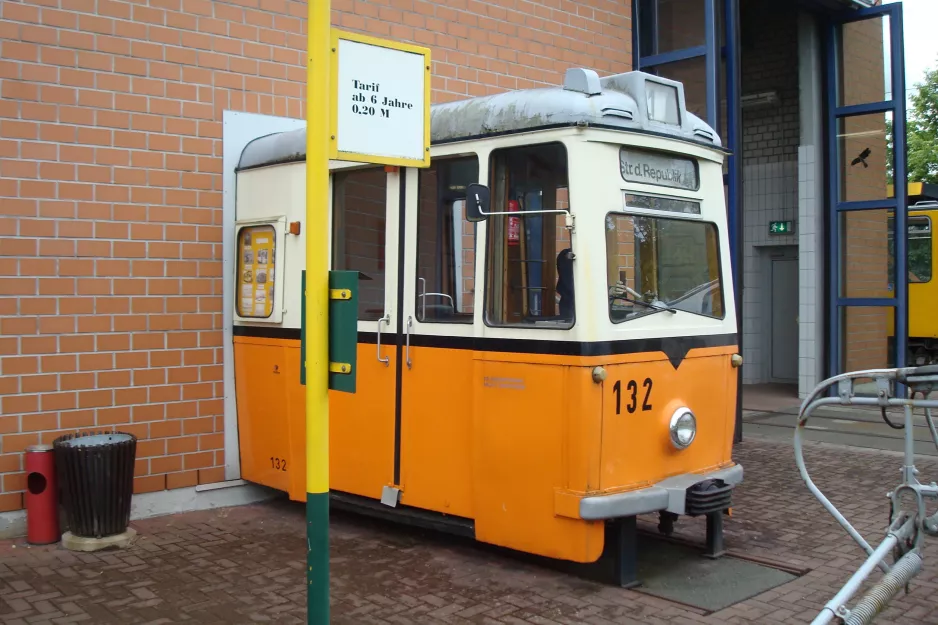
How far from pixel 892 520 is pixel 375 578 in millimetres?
2876

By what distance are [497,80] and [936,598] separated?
6254 millimetres

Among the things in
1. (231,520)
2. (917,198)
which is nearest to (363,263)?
(231,520)

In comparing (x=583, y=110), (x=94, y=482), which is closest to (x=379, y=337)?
(x=583, y=110)

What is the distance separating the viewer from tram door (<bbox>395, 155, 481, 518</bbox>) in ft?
18.7

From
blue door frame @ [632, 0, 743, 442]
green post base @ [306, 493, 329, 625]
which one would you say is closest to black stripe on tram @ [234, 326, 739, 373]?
green post base @ [306, 493, 329, 625]

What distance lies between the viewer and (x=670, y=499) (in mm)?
5363

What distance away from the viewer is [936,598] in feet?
17.0

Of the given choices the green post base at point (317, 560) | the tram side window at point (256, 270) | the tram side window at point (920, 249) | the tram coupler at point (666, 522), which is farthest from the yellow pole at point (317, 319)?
the tram side window at point (920, 249)

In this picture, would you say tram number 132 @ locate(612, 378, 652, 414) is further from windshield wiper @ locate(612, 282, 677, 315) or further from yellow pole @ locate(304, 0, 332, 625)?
yellow pole @ locate(304, 0, 332, 625)

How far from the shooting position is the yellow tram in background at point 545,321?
5227 millimetres

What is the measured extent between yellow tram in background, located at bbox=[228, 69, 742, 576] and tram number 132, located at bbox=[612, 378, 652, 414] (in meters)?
0.01

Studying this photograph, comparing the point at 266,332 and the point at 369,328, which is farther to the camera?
the point at 266,332

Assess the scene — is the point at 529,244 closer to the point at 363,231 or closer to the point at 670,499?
the point at 363,231

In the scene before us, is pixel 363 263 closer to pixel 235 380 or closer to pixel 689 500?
pixel 235 380
